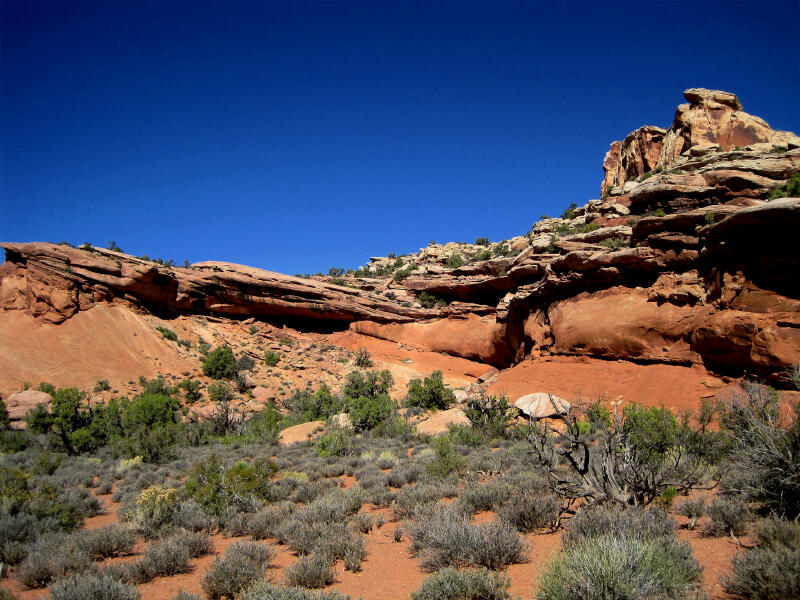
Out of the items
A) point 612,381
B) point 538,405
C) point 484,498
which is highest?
point 612,381

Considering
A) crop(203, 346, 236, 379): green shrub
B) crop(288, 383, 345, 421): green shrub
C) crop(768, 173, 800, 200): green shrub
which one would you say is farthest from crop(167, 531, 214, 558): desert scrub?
crop(203, 346, 236, 379): green shrub

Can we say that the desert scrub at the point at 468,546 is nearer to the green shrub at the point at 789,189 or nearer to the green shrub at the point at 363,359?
the green shrub at the point at 789,189

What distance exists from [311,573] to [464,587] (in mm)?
1798

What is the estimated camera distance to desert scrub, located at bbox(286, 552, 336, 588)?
4.56 m

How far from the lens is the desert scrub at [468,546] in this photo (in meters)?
4.54

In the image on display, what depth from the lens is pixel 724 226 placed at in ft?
44.0

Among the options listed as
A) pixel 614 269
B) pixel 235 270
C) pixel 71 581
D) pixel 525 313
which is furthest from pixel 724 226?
pixel 235 270

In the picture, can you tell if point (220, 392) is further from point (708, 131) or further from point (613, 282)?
point (708, 131)

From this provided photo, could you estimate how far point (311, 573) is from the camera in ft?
15.0

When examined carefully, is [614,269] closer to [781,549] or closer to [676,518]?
[676,518]

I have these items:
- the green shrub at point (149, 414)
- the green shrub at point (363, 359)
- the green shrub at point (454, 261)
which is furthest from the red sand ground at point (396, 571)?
the green shrub at point (454, 261)

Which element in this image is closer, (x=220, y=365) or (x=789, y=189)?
(x=789, y=189)

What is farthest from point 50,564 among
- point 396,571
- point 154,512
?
point 396,571

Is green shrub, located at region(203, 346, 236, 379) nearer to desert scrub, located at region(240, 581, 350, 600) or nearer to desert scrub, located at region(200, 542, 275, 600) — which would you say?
desert scrub, located at region(200, 542, 275, 600)
